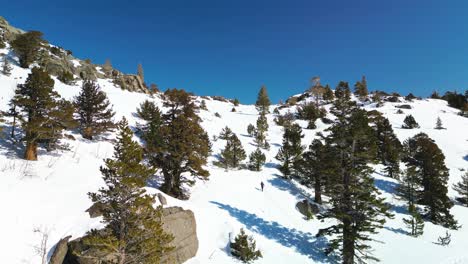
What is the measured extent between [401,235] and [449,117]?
71738mm

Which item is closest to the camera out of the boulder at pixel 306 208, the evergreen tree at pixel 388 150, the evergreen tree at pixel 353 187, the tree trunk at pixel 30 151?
the evergreen tree at pixel 353 187

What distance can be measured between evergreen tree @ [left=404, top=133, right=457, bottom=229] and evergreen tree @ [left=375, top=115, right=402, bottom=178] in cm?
517

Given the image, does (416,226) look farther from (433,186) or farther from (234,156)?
(234,156)

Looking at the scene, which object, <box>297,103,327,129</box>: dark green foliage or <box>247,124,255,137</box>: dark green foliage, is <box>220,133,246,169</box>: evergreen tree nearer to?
<box>247,124,255,137</box>: dark green foliage

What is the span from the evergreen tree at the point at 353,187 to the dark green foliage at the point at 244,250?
561 cm

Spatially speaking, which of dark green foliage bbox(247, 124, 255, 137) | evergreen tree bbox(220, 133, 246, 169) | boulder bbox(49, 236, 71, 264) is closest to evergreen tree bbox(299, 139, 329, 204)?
evergreen tree bbox(220, 133, 246, 169)

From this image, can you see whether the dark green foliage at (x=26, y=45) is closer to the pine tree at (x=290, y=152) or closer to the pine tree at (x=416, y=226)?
the pine tree at (x=290, y=152)

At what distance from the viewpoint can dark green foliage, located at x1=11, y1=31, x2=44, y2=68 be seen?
1635 inches

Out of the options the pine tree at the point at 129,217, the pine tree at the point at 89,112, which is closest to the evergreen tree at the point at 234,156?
the pine tree at the point at 89,112

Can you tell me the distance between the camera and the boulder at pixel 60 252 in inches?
428

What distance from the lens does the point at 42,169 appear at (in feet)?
58.9

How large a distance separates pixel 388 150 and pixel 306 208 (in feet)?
82.3

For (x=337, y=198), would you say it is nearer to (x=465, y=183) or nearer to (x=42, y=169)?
(x=42, y=169)

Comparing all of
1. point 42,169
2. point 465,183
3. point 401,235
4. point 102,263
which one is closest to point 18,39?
point 42,169
